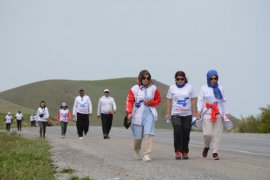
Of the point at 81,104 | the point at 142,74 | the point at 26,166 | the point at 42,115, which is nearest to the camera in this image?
the point at 26,166

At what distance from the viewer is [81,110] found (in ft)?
87.8

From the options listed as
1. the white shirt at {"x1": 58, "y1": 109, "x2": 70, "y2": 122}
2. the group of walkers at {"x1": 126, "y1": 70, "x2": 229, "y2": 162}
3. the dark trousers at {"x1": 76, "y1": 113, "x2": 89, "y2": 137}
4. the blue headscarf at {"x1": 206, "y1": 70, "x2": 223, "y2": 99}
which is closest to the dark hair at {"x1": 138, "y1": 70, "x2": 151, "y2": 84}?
the group of walkers at {"x1": 126, "y1": 70, "x2": 229, "y2": 162}

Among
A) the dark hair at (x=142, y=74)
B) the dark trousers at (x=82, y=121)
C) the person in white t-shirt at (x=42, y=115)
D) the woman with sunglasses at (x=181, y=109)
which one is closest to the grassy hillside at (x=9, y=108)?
the person in white t-shirt at (x=42, y=115)

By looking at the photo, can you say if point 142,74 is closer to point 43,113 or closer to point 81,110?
point 81,110

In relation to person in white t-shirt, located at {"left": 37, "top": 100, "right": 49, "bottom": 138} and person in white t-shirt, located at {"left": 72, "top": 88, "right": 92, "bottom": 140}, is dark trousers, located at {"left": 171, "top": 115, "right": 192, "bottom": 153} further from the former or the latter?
person in white t-shirt, located at {"left": 37, "top": 100, "right": 49, "bottom": 138}

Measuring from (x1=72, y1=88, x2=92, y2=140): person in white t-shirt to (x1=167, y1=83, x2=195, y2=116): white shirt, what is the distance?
11771mm

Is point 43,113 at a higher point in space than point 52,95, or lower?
lower

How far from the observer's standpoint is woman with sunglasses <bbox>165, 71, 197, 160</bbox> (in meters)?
15.1

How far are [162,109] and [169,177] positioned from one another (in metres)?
171

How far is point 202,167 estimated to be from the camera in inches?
495

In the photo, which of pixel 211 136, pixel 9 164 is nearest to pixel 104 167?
pixel 9 164

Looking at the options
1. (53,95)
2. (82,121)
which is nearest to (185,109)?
(82,121)

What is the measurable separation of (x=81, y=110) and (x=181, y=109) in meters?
12.0

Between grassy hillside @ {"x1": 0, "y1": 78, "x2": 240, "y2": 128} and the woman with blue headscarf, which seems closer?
the woman with blue headscarf
